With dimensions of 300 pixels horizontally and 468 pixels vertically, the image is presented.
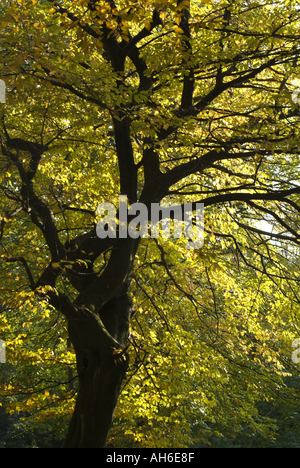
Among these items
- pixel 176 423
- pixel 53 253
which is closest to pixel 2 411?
pixel 176 423

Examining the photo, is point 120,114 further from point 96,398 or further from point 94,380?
point 96,398

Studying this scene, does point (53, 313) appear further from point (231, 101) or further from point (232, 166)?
point (231, 101)

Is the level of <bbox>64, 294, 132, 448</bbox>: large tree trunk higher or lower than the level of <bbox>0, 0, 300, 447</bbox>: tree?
lower

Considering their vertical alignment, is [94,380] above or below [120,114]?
below

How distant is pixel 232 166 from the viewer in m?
7.66

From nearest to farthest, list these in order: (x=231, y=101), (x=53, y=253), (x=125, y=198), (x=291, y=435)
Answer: (x=53, y=253), (x=125, y=198), (x=231, y=101), (x=291, y=435)

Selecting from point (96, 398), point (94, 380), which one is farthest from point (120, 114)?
point (96, 398)

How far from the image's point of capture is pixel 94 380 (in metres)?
4.14

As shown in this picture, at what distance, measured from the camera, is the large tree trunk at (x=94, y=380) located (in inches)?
155

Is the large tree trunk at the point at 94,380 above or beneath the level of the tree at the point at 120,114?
beneath

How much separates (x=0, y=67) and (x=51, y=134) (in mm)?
3398

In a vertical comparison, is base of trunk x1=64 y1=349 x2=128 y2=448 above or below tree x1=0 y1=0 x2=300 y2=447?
below

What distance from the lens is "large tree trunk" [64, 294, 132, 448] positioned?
394 cm

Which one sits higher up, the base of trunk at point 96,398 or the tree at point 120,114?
the tree at point 120,114
